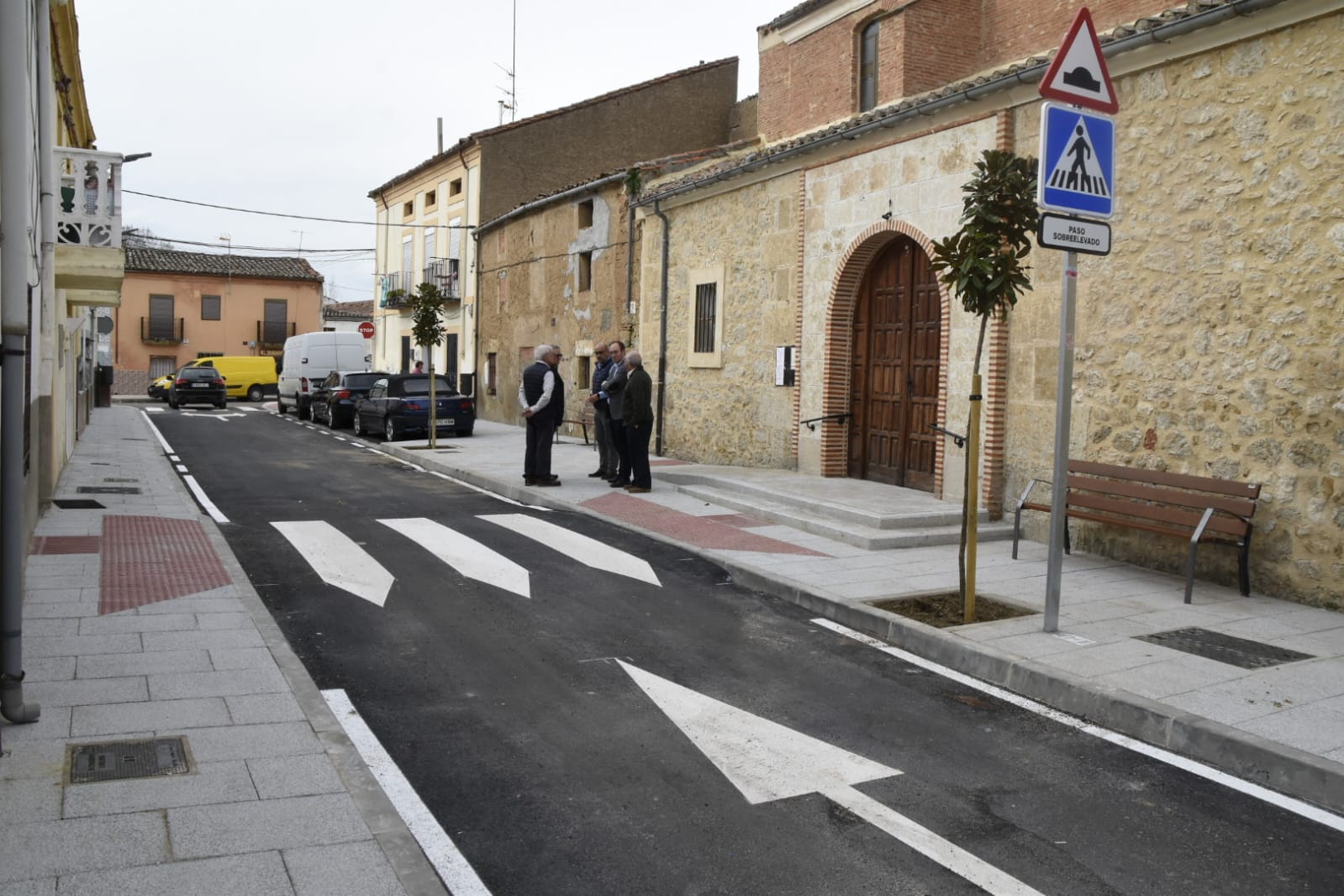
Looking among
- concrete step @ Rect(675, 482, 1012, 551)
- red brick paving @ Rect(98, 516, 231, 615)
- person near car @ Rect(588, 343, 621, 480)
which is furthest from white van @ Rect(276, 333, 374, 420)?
concrete step @ Rect(675, 482, 1012, 551)

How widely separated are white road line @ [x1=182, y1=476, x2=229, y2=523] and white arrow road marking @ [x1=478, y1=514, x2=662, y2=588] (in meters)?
2.66

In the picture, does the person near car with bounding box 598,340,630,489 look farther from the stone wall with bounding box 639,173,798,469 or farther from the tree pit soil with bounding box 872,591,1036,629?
the tree pit soil with bounding box 872,591,1036,629

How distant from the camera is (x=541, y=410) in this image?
1396 centimetres

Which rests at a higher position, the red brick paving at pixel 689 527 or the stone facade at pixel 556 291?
the stone facade at pixel 556 291

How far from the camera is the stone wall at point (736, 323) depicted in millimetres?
14648

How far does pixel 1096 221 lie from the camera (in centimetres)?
641

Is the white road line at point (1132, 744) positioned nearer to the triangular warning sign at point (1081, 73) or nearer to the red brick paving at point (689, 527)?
the red brick paving at point (689, 527)

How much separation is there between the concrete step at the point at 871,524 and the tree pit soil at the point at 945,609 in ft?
7.07

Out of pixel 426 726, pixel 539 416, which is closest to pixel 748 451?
pixel 539 416

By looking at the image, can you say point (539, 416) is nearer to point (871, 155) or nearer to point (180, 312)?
point (871, 155)

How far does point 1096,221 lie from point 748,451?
9269mm

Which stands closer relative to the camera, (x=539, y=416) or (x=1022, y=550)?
(x=1022, y=550)

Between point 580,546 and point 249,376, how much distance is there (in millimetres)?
39040

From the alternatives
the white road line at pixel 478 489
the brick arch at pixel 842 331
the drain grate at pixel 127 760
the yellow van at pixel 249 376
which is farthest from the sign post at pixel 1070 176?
the yellow van at pixel 249 376
